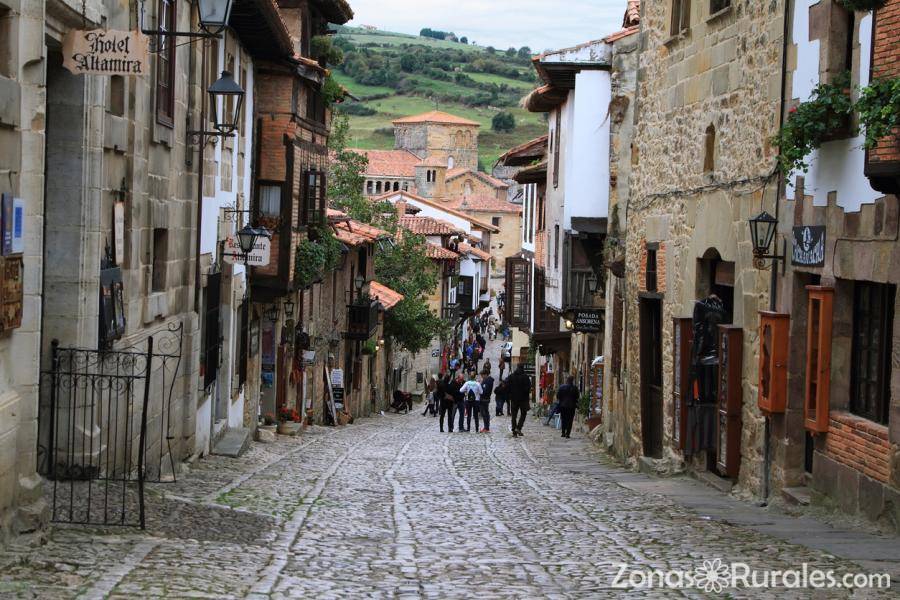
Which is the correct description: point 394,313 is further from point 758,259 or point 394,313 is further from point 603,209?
point 758,259

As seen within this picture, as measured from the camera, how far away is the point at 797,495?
12586 millimetres

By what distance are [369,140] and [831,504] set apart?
562 ft

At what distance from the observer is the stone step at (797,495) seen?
1240 cm

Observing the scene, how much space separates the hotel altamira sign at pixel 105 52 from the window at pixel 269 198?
1370cm

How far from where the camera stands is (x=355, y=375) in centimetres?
4284

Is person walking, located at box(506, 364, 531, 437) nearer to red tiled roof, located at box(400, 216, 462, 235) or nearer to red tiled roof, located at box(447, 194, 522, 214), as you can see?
red tiled roof, located at box(400, 216, 462, 235)

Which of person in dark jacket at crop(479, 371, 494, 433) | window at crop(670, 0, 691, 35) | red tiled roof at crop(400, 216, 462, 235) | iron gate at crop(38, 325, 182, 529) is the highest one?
window at crop(670, 0, 691, 35)

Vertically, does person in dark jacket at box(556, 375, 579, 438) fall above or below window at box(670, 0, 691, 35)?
below

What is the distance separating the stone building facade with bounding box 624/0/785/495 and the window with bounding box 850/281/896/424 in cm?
217

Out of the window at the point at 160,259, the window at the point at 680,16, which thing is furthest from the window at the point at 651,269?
the window at the point at 160,259

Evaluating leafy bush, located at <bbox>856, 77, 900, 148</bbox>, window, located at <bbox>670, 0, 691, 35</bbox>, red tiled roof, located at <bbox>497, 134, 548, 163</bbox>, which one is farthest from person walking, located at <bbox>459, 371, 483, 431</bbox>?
leafy bush, located at <bbox>856, 77, 900, 148</bbox>

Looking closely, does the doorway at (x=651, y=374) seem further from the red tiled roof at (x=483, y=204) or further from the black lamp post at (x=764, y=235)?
the red tiled roof at (x=483, y=204)

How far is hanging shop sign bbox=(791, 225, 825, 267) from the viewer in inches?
476

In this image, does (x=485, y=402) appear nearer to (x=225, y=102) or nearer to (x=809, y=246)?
(x=225, y=102)
